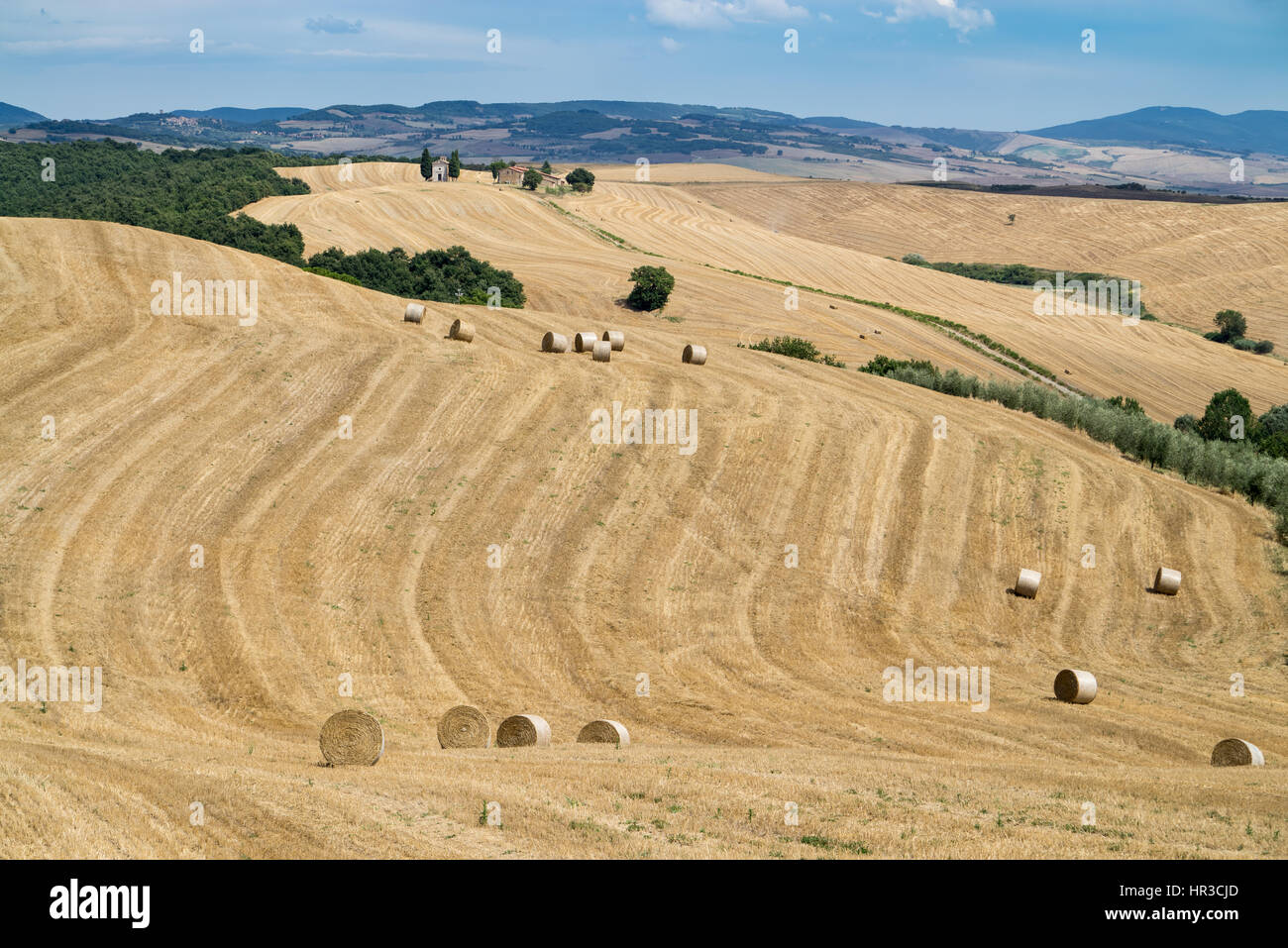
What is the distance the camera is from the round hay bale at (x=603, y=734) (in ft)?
72.4

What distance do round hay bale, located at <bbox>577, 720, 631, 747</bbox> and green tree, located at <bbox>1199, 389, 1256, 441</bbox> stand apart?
1752 inches

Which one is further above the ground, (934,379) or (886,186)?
(886,186)

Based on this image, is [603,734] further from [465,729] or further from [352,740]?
[352,740]

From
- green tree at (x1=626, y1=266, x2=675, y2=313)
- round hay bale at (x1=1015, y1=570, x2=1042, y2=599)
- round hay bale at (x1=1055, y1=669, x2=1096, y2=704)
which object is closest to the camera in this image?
round hay bale at (x1=1055, y1=669, x2=1096, y2=704)

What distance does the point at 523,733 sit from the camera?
21.7 metres

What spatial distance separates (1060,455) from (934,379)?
13.2 m

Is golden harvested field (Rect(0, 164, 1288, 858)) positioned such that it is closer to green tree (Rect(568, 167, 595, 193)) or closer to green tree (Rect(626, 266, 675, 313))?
green tree (Rect(626, 266, 675, 313))

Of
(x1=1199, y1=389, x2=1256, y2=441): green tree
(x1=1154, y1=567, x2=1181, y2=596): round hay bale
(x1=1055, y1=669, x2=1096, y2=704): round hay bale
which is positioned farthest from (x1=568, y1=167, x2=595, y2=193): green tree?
(x1=1055, y1=669, x2=1096, y2=704): round hay bale

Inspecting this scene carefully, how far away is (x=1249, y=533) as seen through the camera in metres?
37.8

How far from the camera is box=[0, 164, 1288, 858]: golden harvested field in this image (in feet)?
52.2

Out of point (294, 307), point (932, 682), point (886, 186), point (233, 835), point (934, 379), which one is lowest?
point (932, 682)

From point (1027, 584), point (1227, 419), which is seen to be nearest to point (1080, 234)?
point (1227, 419)
